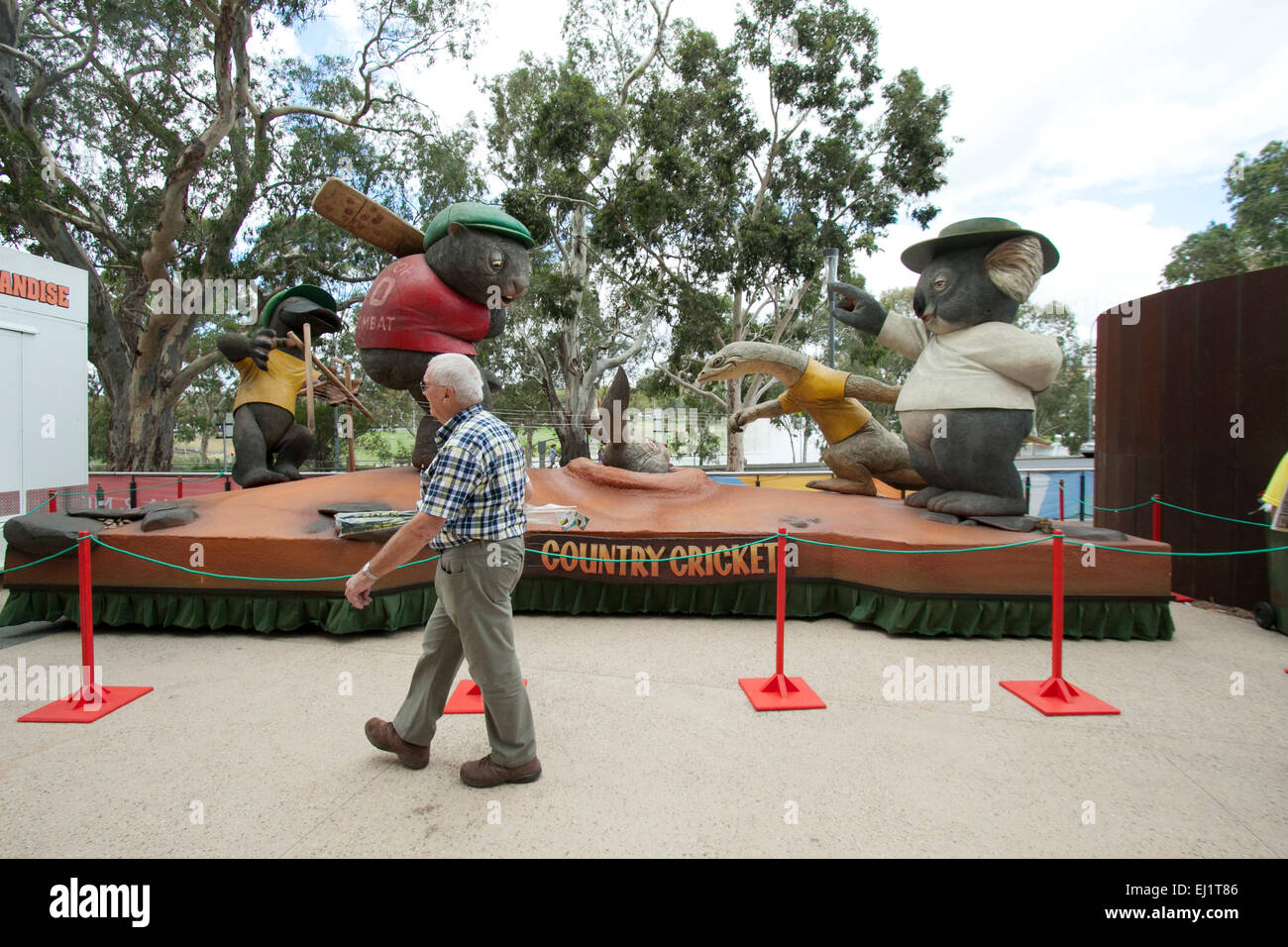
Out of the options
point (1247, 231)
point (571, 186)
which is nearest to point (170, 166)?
point (571, 186)

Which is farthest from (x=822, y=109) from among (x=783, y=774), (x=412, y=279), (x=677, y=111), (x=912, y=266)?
(x=783, y=774)

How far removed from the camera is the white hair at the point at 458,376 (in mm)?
2696

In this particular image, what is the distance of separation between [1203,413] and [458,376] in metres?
6.73

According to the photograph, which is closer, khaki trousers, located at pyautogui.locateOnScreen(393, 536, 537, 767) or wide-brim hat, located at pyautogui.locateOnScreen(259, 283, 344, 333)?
khaki trousers, located at pyautogui.locateOnScreen(393, 536, 537, 767)

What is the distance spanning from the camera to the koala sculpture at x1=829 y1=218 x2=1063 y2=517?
5215 millimetres

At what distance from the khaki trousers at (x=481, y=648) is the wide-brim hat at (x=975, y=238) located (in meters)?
4.34

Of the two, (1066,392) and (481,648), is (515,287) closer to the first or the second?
(481,648)

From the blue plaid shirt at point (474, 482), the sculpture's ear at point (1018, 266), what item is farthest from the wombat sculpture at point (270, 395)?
the sculpture's ear at point (1018, 266)

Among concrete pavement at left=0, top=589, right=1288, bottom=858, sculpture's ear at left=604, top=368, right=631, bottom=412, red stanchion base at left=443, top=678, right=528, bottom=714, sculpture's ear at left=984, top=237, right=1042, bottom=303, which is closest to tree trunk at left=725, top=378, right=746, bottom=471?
sculpture's ear at left=604, top=368, right=631, bottom=412

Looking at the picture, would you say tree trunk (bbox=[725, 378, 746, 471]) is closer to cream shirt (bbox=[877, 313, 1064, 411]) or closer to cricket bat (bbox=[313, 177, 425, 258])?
cream shirt (bbox=[877, 313, 1064, 411])

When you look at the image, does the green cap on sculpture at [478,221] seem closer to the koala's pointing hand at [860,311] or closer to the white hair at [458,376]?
the koala's pointing hand at [860,311]

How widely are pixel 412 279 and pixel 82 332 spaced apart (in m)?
4.70

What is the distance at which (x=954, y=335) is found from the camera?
5488 mm
